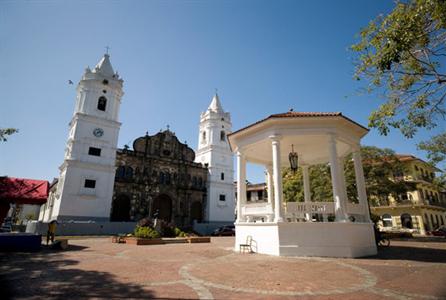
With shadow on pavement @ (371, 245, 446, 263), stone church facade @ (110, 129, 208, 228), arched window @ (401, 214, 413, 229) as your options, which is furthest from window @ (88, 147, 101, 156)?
arched window @ (401, 214, 413, 229)

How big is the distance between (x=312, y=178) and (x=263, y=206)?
604 inches

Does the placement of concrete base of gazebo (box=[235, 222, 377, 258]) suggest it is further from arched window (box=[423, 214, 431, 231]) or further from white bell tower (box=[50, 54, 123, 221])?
arched window (box=[423, 214, 431, 231])

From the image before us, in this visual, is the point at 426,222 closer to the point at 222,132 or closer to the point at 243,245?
the point at 222,132

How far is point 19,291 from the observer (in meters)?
5.18

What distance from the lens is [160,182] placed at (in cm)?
3759

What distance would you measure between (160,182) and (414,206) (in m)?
37.3

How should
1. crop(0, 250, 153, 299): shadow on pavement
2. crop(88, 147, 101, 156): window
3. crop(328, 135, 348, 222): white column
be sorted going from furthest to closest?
crop(88, 147, 101, 156): window → crop(328, 135, 348, 222): white column → crop(0, 250, 153, 299): shadow on pavement

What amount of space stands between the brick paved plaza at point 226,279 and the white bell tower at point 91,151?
2168 cm

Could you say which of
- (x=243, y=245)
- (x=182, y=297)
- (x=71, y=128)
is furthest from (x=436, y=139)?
(x=71, y=128)

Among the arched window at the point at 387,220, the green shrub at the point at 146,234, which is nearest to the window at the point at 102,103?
the green shrub at the point at 146,234

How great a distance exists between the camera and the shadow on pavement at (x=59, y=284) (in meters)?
5.04

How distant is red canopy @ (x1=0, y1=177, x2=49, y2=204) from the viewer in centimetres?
1006

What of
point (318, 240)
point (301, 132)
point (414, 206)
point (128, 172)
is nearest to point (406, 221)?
point (414, 206)

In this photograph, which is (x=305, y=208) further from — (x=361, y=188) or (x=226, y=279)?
(x=226, y=279)
